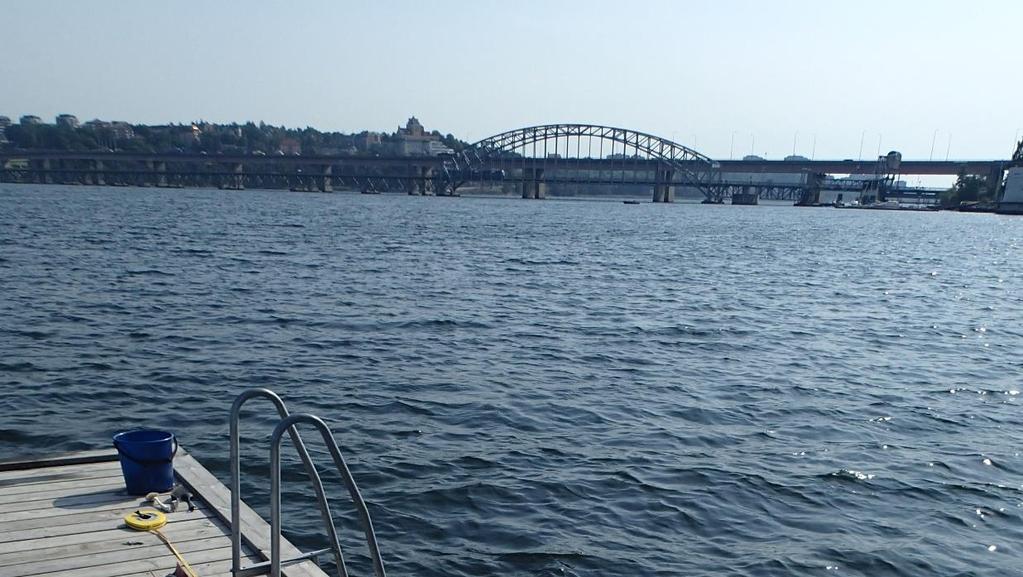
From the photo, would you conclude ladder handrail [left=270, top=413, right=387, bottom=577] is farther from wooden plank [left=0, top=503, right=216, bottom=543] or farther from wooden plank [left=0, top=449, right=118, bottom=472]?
wooden plank [left=0, top=449, right=118, bottom=472]

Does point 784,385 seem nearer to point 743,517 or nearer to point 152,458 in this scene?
point 743,517

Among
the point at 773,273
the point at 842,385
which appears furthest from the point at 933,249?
the point at 842,385

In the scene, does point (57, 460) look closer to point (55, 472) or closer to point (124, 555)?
point (55, 472)

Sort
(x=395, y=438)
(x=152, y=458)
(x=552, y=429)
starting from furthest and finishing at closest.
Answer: (x=552, y=429) → (x=395, y=438) → (x=152, y=458)

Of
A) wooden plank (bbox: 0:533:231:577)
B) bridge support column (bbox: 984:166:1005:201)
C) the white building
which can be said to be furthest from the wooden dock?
bridge support column (bbox: 984:166:1005:201)

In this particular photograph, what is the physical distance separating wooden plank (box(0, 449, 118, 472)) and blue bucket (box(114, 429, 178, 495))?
962 millimetres

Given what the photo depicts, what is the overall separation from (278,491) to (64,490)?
11.0 ft

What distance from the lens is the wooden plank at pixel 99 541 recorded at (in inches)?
246

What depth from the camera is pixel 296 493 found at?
10.0 meters

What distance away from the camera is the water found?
375 inches

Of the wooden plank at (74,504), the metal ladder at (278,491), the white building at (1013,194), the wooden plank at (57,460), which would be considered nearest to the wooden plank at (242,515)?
the metal ladder at (278,491)

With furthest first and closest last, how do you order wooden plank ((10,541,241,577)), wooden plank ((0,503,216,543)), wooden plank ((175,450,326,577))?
wooden plank ((0,503,216,543)) → wooden plank ((175,450,326,577)) → wooden plank ((10,541,241,577))

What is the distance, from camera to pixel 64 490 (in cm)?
755

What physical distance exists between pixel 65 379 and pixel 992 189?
8388 inches
